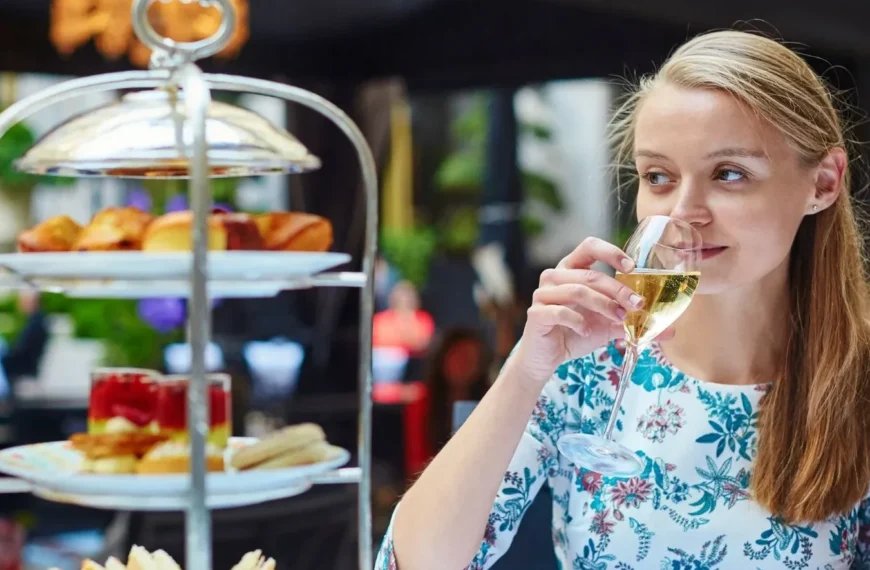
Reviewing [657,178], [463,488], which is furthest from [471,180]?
[463,488]

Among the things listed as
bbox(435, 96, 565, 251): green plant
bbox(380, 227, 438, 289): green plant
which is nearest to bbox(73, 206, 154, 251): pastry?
bbox(380, 227, 438, 289): green plant

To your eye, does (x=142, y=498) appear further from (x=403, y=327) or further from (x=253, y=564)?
(x=403, y=327)

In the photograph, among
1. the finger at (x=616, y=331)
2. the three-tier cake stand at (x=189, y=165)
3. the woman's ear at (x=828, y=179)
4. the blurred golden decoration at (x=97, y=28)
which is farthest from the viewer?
the blurred golden decoration at (x=97, y=28)

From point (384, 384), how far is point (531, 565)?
198 inches

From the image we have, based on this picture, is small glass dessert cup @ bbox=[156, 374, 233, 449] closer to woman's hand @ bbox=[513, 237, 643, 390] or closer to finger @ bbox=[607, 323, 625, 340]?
woman's hand @ bbox=[513, 237, 643, 390]

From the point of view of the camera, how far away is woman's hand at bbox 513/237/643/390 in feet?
4.25

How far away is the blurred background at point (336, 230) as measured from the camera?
14.7ft

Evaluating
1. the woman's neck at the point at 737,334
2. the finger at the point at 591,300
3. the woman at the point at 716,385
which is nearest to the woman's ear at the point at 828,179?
the woman at the point at 716,385

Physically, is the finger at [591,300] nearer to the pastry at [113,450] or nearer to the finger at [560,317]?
the finger at [560,317]

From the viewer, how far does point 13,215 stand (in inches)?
338

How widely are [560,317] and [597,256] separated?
0.09 meters

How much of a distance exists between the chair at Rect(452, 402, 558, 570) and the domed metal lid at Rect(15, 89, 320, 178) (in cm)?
78

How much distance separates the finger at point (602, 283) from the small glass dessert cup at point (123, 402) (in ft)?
1.64

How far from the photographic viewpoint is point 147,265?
3.20ft
